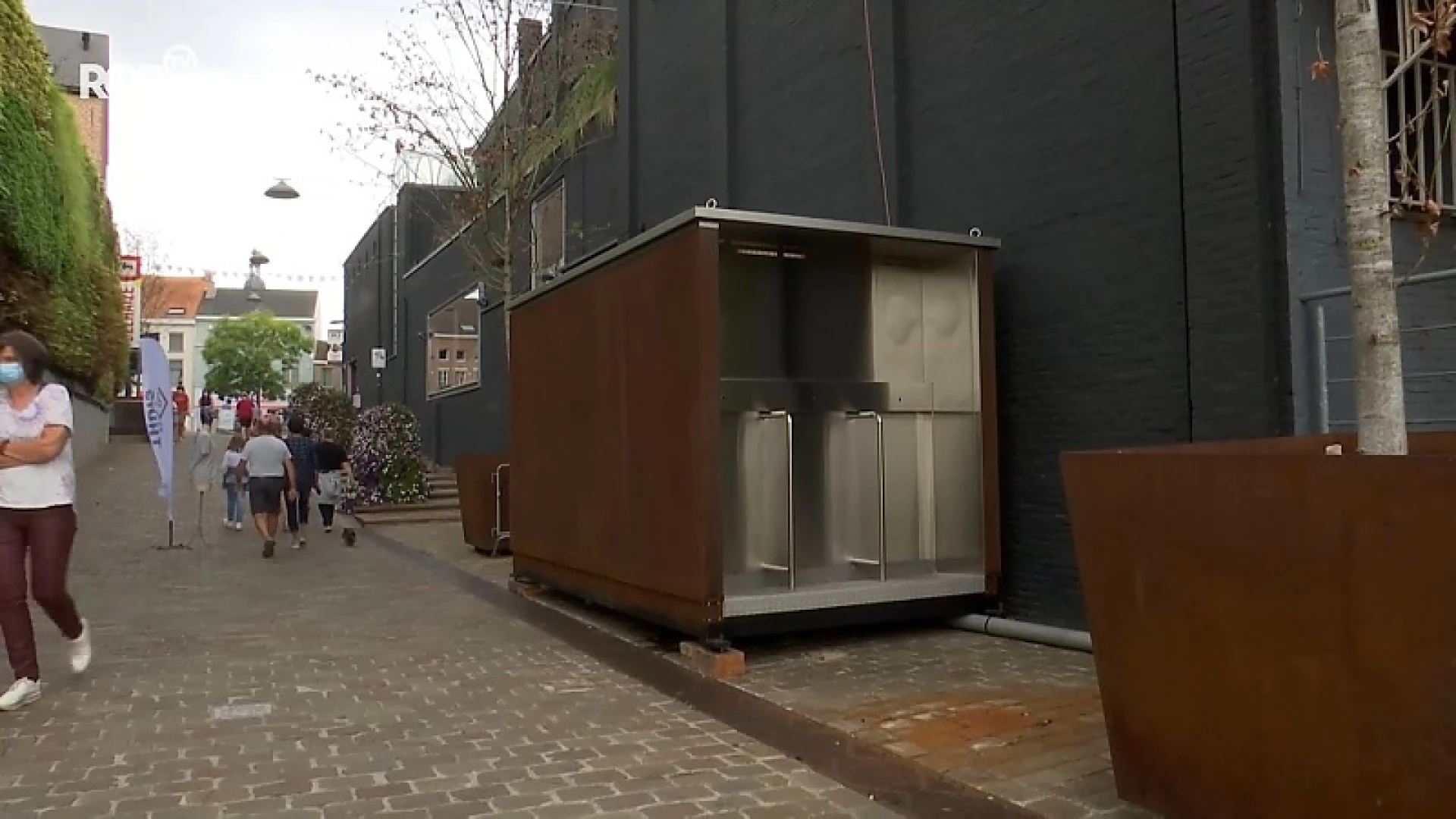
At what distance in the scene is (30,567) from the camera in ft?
19.5

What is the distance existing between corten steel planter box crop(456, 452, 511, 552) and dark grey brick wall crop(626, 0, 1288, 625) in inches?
191

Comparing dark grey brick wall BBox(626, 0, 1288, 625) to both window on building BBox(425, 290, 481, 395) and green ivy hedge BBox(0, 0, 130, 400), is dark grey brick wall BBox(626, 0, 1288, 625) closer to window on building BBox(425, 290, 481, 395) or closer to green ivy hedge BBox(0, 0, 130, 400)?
green ivy hedge BBox(0, 0, 130, 400)

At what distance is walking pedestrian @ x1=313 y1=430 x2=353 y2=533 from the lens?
14.8m

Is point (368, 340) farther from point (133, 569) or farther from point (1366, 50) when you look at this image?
point (1366, 50)

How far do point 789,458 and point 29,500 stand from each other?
14.5ft

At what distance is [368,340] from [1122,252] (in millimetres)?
33949

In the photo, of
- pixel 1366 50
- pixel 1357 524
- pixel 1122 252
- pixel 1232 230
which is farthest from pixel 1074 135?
pixel 1357 524

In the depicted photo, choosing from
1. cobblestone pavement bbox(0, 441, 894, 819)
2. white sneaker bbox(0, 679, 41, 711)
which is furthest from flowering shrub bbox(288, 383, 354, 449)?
white sneaker bbox(0, 679, 41, 711)

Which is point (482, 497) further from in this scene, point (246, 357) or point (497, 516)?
point (246, 357)

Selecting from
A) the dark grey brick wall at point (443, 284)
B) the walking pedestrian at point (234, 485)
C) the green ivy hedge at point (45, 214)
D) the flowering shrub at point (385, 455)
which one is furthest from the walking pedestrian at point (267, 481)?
the green ivy hedge at point (45, 214)

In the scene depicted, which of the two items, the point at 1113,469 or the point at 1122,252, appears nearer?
the point at 1113,469

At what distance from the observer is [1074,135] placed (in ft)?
23.4

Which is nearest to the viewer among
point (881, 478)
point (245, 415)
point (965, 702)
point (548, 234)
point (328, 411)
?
point (965, 702)

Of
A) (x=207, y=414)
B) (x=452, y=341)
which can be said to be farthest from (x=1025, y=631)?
(x=207, y=414)
